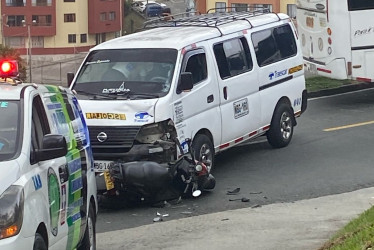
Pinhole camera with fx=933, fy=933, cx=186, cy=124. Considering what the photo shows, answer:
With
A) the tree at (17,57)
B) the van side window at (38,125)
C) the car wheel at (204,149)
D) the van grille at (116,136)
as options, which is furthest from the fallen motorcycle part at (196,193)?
the van side window at (38,125)

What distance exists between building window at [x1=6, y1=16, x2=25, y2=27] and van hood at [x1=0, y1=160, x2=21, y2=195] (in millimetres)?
61288

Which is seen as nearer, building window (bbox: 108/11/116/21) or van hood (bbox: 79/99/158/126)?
van hood (bbox: 79/99/158/126)

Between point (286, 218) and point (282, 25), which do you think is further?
point (282, 25)

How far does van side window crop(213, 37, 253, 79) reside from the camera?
13633 mm

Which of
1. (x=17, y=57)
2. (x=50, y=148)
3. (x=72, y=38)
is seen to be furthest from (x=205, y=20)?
(x=72, y=38)

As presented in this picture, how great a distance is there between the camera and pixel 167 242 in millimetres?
9922

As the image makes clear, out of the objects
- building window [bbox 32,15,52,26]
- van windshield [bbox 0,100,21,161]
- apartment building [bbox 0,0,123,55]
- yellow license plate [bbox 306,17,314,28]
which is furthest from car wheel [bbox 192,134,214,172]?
building window [bbox 32,15,52,26]

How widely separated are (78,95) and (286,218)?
11.5 ft

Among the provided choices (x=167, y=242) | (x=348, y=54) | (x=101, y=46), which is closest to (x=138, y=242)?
(x=167, y=242)

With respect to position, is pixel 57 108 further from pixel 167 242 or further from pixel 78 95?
pixel 78 95

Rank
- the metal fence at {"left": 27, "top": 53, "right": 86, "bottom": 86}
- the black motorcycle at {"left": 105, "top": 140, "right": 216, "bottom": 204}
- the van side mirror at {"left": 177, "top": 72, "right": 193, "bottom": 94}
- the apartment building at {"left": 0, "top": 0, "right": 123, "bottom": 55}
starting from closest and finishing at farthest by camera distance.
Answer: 1. the black motorcycle at {"left": 105, "top": 140, "right": 216, "bottom": 204}
2. the van side mirror at {"left": 177, "top": 72, "right": 193, "bottom": 94}
3. the metal fence at {"left": 27, "top": 53, "right": 86, "bottom": 86}
4. the apartment building at {"left": 0, "top": 0, "right": 123, "bottom": 55}

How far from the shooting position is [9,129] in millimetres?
7227

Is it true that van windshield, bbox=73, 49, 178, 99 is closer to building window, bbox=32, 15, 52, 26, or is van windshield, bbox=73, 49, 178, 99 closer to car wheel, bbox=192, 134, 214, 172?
car wheel, bbox=192, 134, 214, 172

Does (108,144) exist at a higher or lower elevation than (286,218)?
higher
